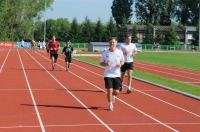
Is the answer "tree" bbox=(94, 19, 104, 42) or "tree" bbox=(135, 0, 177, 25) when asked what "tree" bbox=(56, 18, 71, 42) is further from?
"tree" bbox=(135, 0, 177, 25)

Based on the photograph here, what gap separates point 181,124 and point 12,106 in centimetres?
454

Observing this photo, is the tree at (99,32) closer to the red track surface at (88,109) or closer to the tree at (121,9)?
the tree at (121,9)

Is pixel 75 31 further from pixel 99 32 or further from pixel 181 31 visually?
pixel 181 31

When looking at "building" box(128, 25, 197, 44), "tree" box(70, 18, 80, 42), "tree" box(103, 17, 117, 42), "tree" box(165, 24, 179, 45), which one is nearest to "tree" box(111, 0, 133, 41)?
"building" box(128, 25, 197, 44)

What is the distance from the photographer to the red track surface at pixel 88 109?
1017cm

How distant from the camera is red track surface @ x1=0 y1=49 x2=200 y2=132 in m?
10.2

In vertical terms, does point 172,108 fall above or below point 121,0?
below

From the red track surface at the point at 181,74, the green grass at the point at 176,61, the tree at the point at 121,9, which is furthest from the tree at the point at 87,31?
the red track surface at the point at 181,74

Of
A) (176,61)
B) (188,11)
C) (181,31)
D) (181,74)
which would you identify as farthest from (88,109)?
(181,31)

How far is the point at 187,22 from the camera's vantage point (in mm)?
122188

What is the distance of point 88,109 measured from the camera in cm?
1241

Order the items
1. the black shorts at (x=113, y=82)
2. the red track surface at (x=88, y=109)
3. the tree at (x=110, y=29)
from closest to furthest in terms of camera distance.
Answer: the red track surface at (x=88, y=109) < the black shorts at (x=113, y=82) < the tree at (x=110, y=29)

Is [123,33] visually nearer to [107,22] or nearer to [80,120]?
[107,22]

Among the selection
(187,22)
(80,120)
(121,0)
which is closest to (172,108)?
(80,120)
